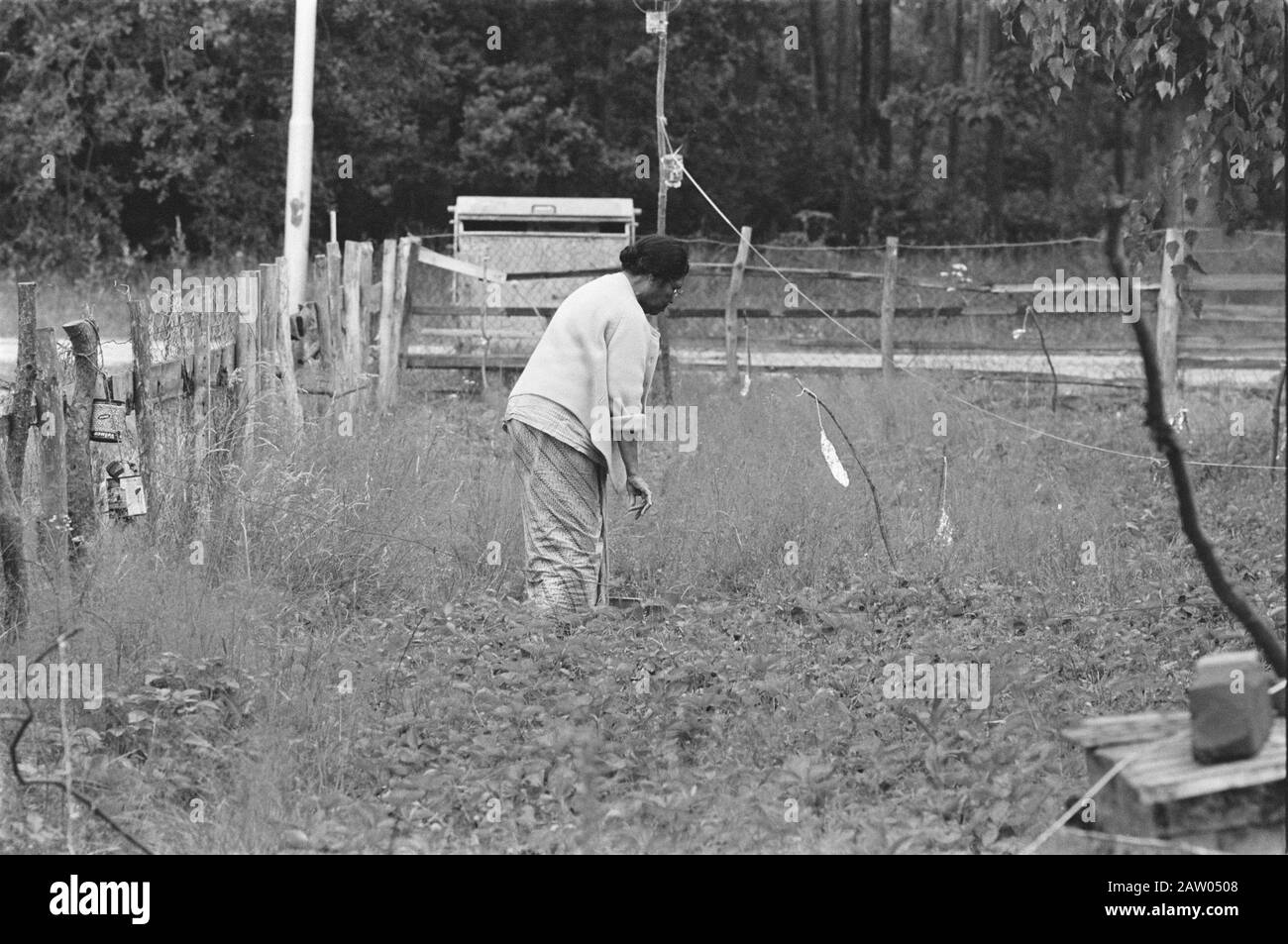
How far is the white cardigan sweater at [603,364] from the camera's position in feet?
23.2

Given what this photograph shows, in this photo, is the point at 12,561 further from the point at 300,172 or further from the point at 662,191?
the point at 300,172

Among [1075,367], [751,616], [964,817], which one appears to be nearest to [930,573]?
[751,616]

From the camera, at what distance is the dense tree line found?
981 inches

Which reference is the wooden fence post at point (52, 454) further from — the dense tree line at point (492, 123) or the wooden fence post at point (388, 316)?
the dense tree line at point (492, 123)

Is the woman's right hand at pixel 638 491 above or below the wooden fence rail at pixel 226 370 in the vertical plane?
below

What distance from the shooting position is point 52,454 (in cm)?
618

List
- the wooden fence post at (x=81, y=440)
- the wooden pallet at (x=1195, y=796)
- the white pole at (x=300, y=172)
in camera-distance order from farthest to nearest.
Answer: the white pole at (x=300, y=172)
the wooden fence post at (x=81, y=440)
the wooden pallet at (x=1195, y=796)

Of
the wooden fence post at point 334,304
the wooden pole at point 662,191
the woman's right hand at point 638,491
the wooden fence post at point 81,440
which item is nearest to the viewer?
the wooden fence post at point 81,440

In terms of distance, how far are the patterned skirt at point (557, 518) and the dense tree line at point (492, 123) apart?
1140 cm

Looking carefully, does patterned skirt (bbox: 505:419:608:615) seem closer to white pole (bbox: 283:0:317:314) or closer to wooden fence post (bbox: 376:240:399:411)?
wooden fence post (bbox: 376:240:399:411)

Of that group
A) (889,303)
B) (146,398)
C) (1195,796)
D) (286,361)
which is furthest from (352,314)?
(1195,796)

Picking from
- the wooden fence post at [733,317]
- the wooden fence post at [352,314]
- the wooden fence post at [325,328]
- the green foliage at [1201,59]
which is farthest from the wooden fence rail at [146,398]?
the wooden fence post at [733,317]

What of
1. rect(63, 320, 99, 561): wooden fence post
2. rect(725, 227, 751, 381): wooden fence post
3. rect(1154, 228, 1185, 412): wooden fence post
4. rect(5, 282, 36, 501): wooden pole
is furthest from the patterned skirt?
rect(1154, 228, 1185, 412): wooden fence post

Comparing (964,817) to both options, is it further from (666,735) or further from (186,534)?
(186,534)
